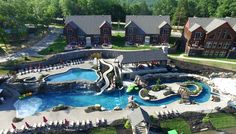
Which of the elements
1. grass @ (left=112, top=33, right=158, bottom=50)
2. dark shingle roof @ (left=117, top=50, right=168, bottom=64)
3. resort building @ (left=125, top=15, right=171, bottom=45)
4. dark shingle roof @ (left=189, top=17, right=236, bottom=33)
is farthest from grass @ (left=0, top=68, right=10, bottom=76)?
dark shingle roof @ (left=189, top=17, right=236, bottom=33)

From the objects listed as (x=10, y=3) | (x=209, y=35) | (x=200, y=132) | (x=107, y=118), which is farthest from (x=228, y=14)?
(x=10, y=3)

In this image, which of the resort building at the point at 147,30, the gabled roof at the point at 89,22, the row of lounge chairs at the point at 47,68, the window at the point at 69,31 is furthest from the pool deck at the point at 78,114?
the gabled roof at the point at 89,22

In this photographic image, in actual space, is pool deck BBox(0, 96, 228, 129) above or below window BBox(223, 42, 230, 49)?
below

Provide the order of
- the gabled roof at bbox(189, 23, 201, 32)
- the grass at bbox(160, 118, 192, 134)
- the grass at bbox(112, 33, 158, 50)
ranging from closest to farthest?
the grass at bbox(160, 118, 192, 134)
the gabled roof at bbox(189, 23, 201, 32)
the grass at bbox(112, 33, 158, 50)

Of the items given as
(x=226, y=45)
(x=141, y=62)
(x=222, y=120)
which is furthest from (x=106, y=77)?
(x=226, y=45)

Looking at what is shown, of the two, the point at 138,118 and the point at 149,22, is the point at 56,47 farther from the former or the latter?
the point at 138,118

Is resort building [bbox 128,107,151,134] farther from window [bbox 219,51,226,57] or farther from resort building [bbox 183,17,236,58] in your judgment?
window [bbox 219,51,226,57]

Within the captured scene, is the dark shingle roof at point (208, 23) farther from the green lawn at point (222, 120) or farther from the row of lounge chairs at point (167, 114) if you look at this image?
the row of lounge chairs at point (167, 114)
